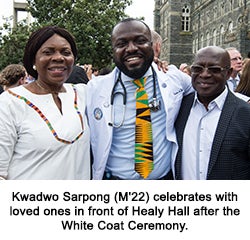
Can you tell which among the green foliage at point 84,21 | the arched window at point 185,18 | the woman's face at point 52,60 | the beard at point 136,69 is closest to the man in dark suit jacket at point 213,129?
the beard at point 136,69

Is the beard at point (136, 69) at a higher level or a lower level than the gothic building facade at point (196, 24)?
lower

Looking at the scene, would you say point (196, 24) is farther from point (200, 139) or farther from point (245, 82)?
point (200, 139)

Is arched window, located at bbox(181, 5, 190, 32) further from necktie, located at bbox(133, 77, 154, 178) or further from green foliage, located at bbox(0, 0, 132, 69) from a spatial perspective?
necktie, located at bbox(133, 77, 154, 178)

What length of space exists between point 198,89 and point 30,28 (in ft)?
66.5

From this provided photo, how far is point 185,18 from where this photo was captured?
148 ft

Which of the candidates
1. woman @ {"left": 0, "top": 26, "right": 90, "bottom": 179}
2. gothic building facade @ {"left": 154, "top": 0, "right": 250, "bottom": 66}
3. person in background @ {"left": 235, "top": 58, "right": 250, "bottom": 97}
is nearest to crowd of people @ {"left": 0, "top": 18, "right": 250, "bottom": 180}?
woman @ {"left": 0, "top": 26, "right": 90, "bottom": 179}

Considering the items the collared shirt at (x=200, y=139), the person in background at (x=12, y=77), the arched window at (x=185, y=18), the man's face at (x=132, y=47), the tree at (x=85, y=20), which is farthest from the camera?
→ the arched window at (x=185, y=18)

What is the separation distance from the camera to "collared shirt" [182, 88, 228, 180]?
9.26 ft

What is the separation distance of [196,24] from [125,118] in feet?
136

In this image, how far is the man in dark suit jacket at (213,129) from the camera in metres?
2.73

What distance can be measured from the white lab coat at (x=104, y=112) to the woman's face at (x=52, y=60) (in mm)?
448

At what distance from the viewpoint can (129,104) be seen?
3062 mm

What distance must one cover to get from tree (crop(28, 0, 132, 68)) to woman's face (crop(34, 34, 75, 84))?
57.7 ft

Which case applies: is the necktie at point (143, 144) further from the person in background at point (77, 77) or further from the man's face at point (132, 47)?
the person in background at point (77, 77)
